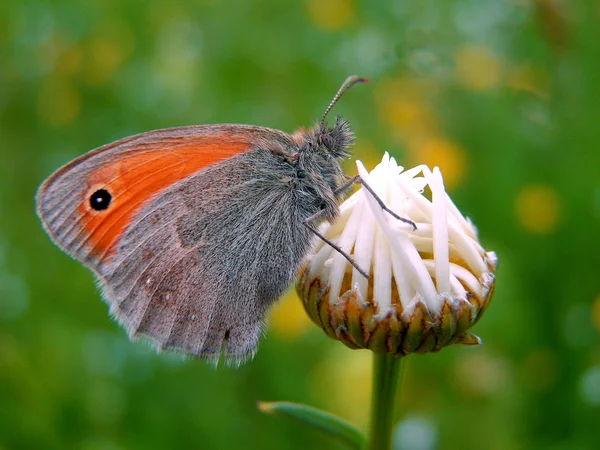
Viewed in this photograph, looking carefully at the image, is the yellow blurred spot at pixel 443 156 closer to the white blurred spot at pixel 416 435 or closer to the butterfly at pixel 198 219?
the white blurred spot at pixel 416 435

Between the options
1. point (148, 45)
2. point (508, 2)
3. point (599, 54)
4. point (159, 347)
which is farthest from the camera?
point (148, 45)

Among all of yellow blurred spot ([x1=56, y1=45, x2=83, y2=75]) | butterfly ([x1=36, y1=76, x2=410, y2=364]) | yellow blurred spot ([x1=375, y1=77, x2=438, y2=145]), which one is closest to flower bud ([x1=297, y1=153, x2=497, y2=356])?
butterfly ([x1=36, y1=76, x2=410, y2=364])

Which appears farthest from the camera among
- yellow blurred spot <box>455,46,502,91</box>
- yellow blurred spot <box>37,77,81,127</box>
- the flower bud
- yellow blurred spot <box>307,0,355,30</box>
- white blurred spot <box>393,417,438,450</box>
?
yellow blurred spot <box>307,0,355,30</box>

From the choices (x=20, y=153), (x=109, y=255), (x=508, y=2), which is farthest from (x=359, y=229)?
(x=20, y=153)

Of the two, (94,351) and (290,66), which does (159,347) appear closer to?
(94,351)

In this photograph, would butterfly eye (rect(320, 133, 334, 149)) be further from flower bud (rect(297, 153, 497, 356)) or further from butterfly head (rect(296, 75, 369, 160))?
flower bud (rect(297, 153, 497, 356))

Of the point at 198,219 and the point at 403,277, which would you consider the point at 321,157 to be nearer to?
the point at 198,219

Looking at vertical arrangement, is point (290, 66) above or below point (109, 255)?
above

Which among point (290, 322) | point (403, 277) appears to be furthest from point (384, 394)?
point (290, 322)
